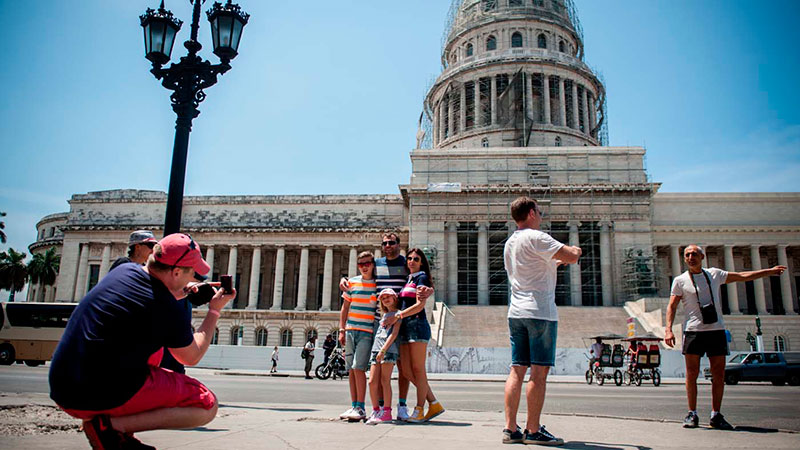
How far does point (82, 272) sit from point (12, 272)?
1536 centimetres

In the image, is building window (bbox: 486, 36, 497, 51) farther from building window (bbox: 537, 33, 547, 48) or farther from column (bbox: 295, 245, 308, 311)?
column (bbox: 295, 245, 308, 311)

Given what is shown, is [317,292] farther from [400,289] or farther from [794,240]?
[400,289]

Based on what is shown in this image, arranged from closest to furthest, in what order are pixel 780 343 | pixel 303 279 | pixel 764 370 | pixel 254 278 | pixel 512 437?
pixel 512 437 < pixel 764 370 < pixel 780 343 < pixel 303 279 < pixel 254 278

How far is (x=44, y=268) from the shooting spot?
63.0m

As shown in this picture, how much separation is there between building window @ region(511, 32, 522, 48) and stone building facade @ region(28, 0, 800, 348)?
3.9 inches

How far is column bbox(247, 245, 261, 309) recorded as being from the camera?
48.0m

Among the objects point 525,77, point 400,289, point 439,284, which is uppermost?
point 525,77

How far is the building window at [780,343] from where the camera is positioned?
38.7 meters

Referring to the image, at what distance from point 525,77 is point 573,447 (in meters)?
53.2

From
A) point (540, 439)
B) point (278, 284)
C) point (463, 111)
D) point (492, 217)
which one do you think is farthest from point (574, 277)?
point (540, 439)

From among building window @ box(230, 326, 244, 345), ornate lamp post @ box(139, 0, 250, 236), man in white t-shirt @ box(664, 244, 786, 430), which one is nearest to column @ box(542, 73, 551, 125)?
building window @ box(230, 326, 244, 345)

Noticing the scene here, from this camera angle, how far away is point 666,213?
45.8 m

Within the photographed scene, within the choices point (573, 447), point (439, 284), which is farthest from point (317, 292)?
point (573, 447)

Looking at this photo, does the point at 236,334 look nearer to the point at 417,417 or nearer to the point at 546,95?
the point at 546,95
